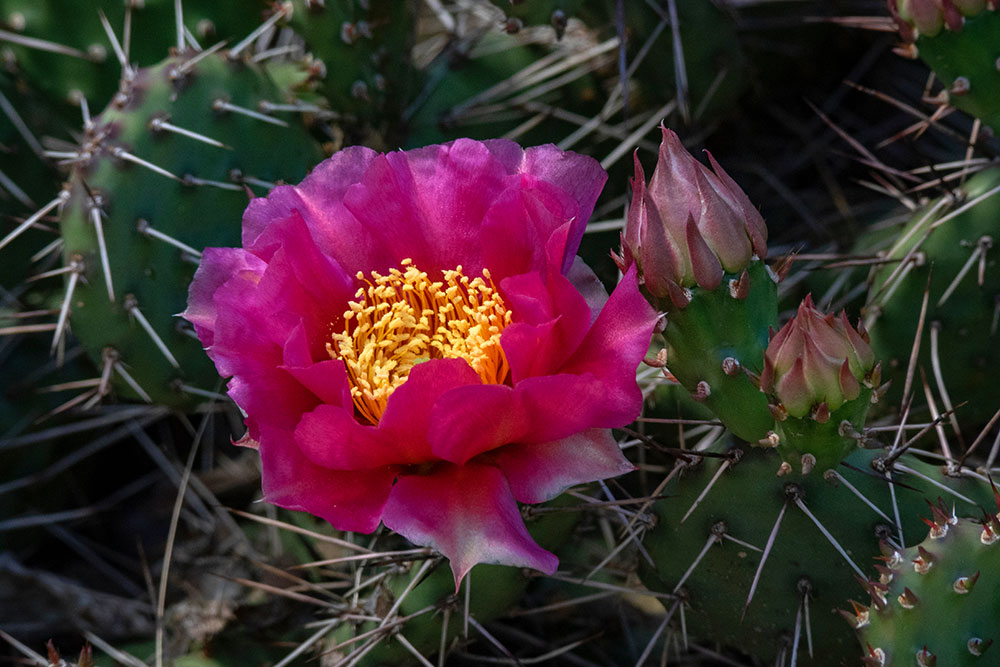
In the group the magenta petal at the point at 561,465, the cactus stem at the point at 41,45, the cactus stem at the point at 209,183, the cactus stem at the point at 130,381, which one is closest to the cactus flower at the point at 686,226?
the magenta petal at the point at 561,465

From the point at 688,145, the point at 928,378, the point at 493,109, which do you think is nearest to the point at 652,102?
the point at 688,145

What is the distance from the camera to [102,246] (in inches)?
46.8

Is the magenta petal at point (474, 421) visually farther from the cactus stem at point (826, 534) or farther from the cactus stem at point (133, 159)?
the cactus stem at point (133, 159)

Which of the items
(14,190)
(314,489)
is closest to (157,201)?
(14,190)

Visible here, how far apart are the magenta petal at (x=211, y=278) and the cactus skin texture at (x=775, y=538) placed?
1.49ft

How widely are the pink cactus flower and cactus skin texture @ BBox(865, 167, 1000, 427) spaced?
1.77 ft

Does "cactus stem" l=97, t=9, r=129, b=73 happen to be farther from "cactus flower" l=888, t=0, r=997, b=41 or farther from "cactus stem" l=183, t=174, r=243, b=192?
"cactus flower" l=888, t=0, r=997, b=41

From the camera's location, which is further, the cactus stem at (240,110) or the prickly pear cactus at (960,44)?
the cactus stem at (240,110)

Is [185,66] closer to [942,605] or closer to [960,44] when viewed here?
[960,44]

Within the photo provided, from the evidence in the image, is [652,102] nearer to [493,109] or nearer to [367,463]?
[493,109]

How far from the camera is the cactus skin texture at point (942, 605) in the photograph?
0.77m

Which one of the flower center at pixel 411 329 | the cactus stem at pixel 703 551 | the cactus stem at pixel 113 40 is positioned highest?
the cactus stem at pixel 113 40

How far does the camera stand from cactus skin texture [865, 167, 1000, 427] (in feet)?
4.02

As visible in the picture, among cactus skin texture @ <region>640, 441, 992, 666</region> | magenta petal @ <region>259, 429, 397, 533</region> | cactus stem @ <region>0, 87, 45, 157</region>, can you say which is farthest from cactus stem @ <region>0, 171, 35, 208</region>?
cactus skin texture @ <region>640, 441, 992, 666</region>
